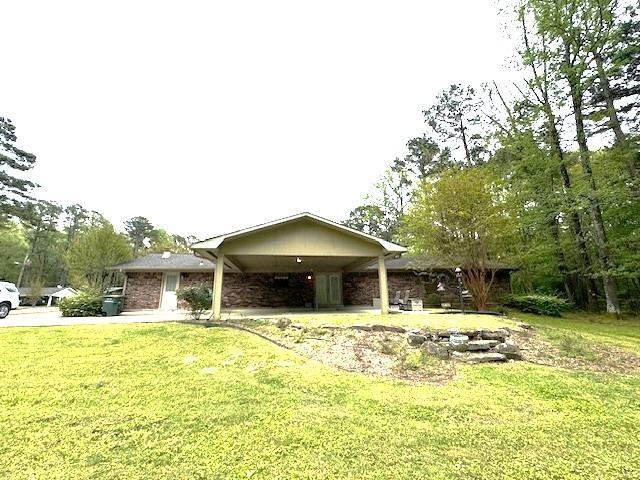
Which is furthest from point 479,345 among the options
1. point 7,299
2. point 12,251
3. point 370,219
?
point 12,251

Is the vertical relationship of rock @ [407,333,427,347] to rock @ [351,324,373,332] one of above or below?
below

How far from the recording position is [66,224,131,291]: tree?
17484mm

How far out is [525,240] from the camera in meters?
14.4

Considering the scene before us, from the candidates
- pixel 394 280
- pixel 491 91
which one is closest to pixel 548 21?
pixel 491 91

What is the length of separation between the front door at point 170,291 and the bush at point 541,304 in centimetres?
1617

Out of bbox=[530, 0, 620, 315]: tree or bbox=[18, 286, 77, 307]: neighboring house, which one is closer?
bbox=[530, 0, 620, 315]: tree

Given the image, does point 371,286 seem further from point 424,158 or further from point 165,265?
point 424,158

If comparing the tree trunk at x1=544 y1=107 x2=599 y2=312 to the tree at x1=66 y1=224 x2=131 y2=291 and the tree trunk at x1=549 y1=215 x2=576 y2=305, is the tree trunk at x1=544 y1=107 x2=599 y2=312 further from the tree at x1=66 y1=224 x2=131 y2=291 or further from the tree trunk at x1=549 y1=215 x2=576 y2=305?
the tree at x1=66 y1=224 x2=131 y2=291

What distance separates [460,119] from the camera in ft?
65.1

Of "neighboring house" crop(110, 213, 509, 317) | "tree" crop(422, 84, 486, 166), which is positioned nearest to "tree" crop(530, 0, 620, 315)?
"neighboring house" crop(110, 213, 509, 317)

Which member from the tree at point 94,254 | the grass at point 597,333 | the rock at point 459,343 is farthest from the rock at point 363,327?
the tree at point 94,254

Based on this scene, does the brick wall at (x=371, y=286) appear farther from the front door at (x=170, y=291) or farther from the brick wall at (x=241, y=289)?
the front door at (x=170, y=291)

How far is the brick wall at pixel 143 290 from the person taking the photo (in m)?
13.6

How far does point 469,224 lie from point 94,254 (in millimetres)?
21146
